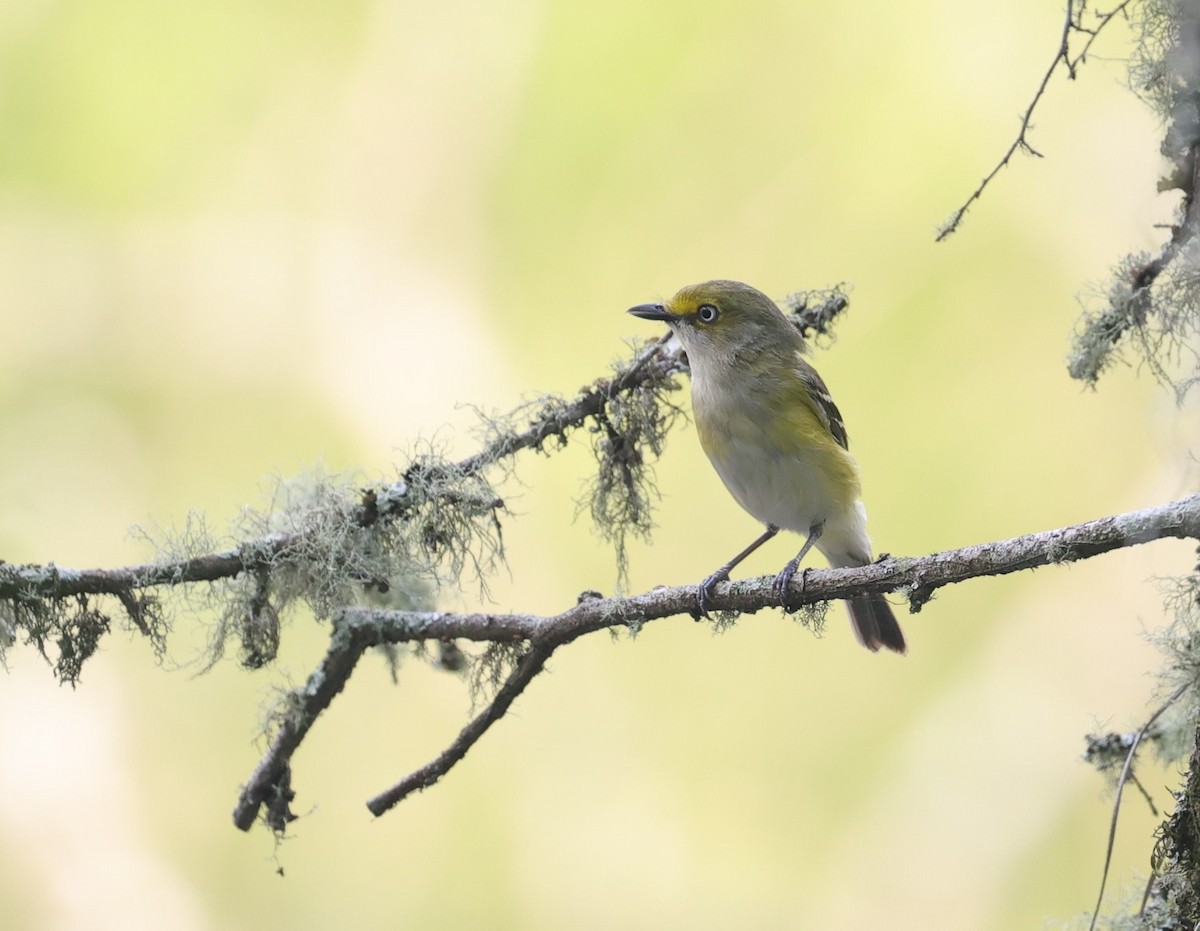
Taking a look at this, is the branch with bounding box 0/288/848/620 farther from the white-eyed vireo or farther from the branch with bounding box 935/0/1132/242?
the branch with bounding box 935/0/1132/242

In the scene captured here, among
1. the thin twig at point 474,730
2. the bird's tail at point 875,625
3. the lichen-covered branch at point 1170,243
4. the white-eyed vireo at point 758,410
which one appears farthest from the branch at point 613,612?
the bird's tail at point 875,625

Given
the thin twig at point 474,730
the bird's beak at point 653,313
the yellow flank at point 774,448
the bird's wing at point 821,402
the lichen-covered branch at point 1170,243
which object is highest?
the bird's beak at point 653,313

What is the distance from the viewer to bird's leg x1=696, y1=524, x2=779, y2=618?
8.00 feet

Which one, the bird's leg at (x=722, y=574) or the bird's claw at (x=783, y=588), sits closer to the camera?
the bird's claw at (x=783, y=588)

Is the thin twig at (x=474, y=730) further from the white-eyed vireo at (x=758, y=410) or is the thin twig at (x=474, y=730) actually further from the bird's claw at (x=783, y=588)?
the white-eyed vireo at (x=758, y=410)

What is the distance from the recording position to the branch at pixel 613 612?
1693 millimetres

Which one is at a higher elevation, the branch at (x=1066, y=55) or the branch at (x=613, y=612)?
the branch at (x=1066, y=55)

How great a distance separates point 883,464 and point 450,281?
2.08 metres

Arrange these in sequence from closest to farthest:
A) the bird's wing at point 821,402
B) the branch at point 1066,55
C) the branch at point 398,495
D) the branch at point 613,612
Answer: the branch at point 613,612 → the branch at point 1066,55 → the branch at point 398,495 → the bird's wing at point 821,402

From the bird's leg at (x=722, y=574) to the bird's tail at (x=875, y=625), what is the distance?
13.5 inches

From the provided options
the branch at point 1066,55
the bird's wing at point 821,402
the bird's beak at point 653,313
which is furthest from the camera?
the bird's wing at point 821,402

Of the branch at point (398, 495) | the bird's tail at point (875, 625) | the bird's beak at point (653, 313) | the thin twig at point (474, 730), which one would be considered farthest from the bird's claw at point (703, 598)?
the bird's tail at point (875, 625)

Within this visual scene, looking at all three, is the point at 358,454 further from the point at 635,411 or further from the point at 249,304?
the point at 635,411

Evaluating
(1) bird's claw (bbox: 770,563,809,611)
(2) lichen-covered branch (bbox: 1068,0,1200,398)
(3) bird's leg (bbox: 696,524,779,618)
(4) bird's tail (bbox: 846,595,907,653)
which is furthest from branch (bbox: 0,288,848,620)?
(4) bird's tail (bbox: 846,595,907,653)
